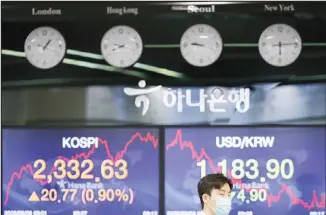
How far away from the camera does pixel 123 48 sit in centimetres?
321

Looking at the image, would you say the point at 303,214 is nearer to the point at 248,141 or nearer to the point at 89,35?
the point at 248,141

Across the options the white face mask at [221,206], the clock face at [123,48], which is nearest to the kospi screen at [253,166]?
the clock face at [123,48]

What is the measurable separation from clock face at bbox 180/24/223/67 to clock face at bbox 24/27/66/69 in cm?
66

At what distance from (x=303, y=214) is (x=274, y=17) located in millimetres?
1045

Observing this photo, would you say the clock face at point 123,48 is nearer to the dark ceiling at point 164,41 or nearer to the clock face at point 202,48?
the dark ceiling at point 164,41

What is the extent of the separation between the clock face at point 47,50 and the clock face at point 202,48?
2.18 feet

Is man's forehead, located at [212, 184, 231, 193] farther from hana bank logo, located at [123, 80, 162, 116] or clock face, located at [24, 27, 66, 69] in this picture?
clock face, located at [24, 27, 66, 69]

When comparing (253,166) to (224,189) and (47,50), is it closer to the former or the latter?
(224,189)

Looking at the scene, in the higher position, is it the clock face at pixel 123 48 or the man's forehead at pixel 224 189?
the clock face at pixel 123 48

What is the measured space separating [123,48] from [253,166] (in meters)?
0.93

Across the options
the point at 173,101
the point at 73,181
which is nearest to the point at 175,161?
the point at 173,101

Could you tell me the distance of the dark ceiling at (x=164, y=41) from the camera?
318 cm

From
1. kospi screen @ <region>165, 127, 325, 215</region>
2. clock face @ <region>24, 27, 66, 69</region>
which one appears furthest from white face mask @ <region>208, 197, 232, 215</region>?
clock face @ <region>24, 27, 66, 69</region>

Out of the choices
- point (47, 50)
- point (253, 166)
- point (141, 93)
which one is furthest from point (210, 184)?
point (47, 50)
